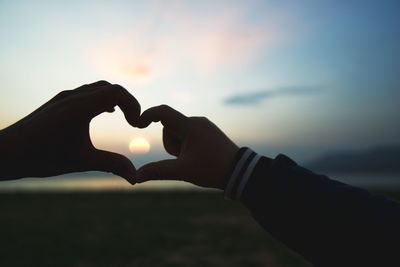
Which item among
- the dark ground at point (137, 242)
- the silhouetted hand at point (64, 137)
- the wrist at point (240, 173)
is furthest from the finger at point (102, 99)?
the dark ground at point (137, 242)

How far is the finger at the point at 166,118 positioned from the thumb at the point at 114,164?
4.6 inches

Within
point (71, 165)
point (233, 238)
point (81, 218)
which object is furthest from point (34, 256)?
point (71, 165)

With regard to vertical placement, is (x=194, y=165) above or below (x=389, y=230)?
above

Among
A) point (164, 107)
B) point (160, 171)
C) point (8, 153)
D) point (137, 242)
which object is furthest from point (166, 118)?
point (137, 242)

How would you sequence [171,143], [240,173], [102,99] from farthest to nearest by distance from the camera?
[171,143] → [240,173] → [102,99]

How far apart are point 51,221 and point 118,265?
8123 mm

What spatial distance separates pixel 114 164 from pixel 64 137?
0.16 metres

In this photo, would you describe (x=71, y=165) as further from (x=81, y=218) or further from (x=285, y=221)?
(x=81, y=218)

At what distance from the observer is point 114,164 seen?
1.21 meters

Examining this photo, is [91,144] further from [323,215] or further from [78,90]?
[323,215]

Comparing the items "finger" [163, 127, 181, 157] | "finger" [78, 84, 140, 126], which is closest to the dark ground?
"finger" [163, 127, 181, 157]

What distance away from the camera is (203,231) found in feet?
45.3

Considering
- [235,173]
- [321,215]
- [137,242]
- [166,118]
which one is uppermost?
[166,118]

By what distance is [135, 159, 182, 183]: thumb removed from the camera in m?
1.19
